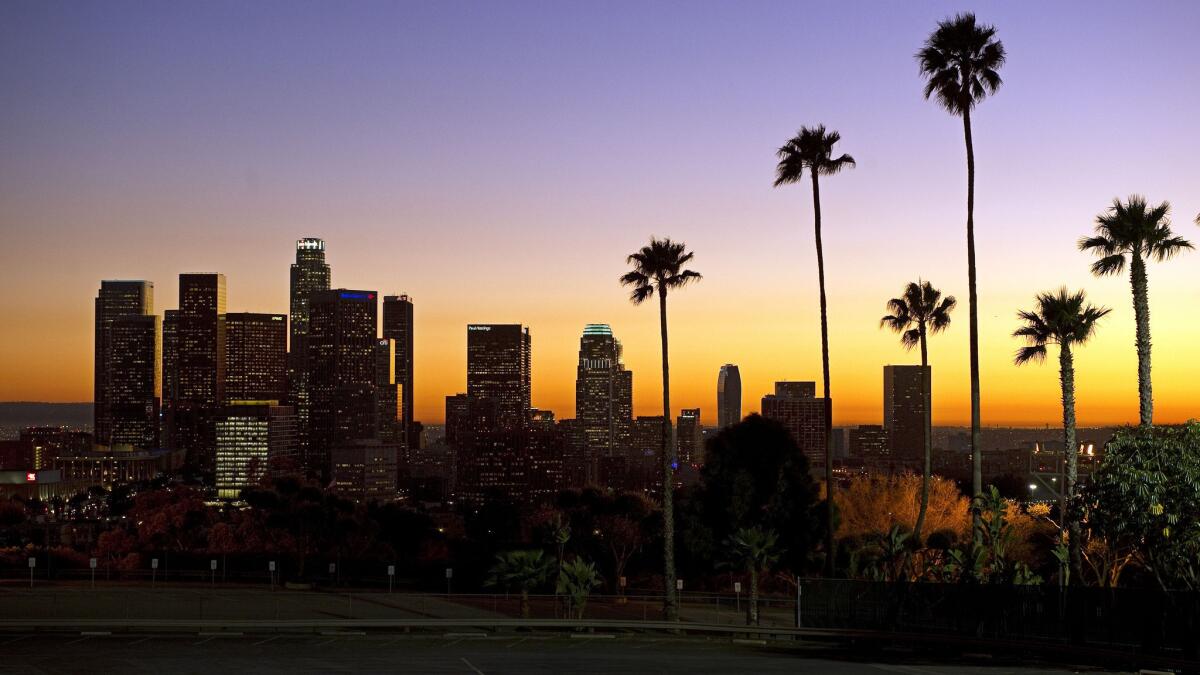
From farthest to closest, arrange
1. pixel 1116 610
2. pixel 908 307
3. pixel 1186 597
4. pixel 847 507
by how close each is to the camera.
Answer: pixel 847 507
pixel 908 307
pixel 1116 610
pixel 1186 597

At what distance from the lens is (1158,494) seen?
3061cm

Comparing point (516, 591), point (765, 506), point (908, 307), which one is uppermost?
point (908, 307)

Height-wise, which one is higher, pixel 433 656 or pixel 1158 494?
pixel 1158 494

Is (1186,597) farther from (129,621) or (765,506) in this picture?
(129,621)

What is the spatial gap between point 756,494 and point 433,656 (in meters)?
21.5

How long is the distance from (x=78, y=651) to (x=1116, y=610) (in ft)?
89.0

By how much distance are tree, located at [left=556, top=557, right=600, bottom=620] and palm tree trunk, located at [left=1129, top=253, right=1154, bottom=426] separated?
1900cm

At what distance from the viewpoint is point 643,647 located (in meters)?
35.6

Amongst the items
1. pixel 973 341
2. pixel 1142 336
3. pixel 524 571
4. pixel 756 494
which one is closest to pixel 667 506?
pixel 756 494

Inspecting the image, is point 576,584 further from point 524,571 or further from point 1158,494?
point 1158,494

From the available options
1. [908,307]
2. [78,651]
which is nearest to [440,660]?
[78,651]

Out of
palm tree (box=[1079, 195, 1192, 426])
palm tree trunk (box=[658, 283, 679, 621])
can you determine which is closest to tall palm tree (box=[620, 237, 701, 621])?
palm tree trunk (box=[658, 283, 679, 621])

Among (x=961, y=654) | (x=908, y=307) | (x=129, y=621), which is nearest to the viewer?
(x=961, y=654)

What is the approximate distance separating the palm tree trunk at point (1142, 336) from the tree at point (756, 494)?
667 inches
